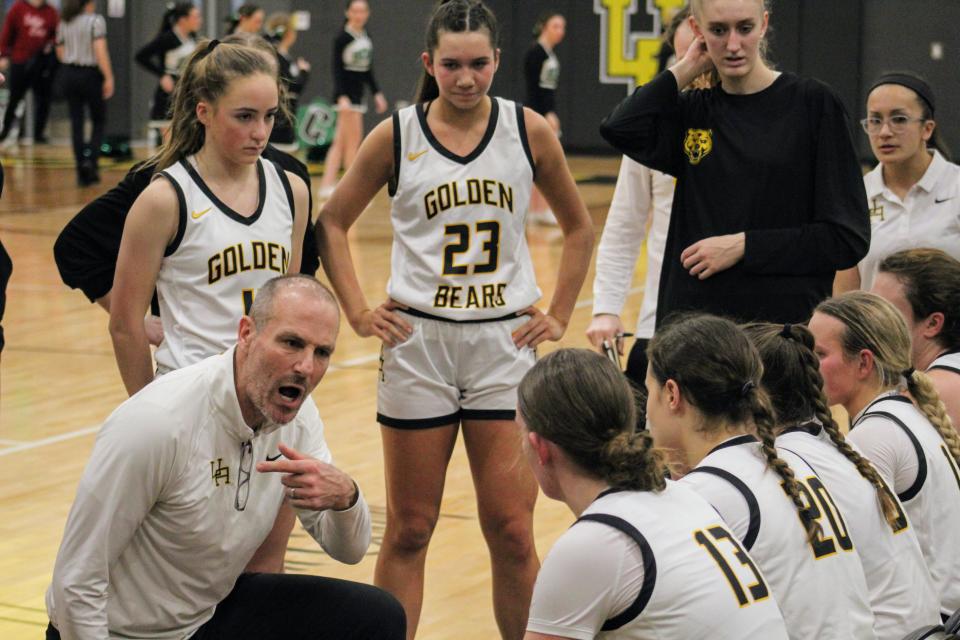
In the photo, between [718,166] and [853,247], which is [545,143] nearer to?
[718,166]

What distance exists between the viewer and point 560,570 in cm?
243

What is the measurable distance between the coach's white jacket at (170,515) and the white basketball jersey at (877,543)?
→ 99cm

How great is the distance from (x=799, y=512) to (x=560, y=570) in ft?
1.75

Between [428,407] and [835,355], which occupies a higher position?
[835,355]

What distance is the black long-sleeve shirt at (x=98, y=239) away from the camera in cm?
379

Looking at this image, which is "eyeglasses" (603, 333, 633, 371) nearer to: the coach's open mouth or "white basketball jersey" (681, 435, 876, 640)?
the coach's open mouth

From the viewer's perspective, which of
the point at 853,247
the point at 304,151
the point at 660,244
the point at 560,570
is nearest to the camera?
the point at 560,570

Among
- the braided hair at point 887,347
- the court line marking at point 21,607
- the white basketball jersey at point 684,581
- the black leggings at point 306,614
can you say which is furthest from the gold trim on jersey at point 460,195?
the court line marking at point 21,607

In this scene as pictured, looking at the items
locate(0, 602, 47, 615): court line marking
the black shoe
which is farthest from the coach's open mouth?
→ the black shoe

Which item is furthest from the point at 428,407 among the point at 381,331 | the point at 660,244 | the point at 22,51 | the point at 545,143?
the point at 22,51

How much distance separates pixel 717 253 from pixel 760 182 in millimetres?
215

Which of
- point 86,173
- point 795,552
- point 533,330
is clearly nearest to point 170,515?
Result: point 795,552

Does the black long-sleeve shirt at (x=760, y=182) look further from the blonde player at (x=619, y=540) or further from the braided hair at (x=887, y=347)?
the blonde player at (x=619, y=540)

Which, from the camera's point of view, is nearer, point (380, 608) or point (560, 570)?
point (560, 570)
